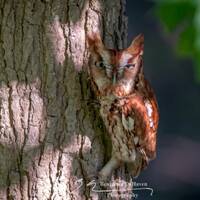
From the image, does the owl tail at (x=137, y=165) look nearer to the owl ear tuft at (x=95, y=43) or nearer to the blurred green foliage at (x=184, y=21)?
the owl ear tuft at (x=95, y=43)

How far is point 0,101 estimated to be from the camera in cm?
238

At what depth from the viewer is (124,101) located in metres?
2.30

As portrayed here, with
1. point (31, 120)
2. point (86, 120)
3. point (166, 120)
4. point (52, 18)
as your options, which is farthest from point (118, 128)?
point (166, 120)

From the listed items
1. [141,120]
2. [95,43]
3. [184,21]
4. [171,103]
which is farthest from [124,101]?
[171,103]

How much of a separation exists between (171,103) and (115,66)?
3.62 m

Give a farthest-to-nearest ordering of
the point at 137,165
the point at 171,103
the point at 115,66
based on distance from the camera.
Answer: the point at 171,103, the point at 137,165, the point at 115,66

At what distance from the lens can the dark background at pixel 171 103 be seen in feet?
18.3

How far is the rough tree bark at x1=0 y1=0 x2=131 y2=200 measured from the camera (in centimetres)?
237

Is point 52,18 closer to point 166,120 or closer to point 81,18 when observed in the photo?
point 81,18

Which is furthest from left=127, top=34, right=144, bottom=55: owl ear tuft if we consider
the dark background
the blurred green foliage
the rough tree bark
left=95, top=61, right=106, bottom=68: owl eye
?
the dark background

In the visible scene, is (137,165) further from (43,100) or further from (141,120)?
(43,100)

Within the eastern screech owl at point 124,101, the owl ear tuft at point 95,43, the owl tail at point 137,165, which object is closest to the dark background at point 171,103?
the owl tail at point 137,165

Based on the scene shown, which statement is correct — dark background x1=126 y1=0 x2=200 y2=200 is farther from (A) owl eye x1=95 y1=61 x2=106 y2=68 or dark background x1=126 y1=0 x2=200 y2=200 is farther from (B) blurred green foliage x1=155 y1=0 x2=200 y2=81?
(B) blurred green foliage x1=155 y1=0 x2=200 y2=81

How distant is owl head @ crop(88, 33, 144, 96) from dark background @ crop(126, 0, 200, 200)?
10.6 ft
